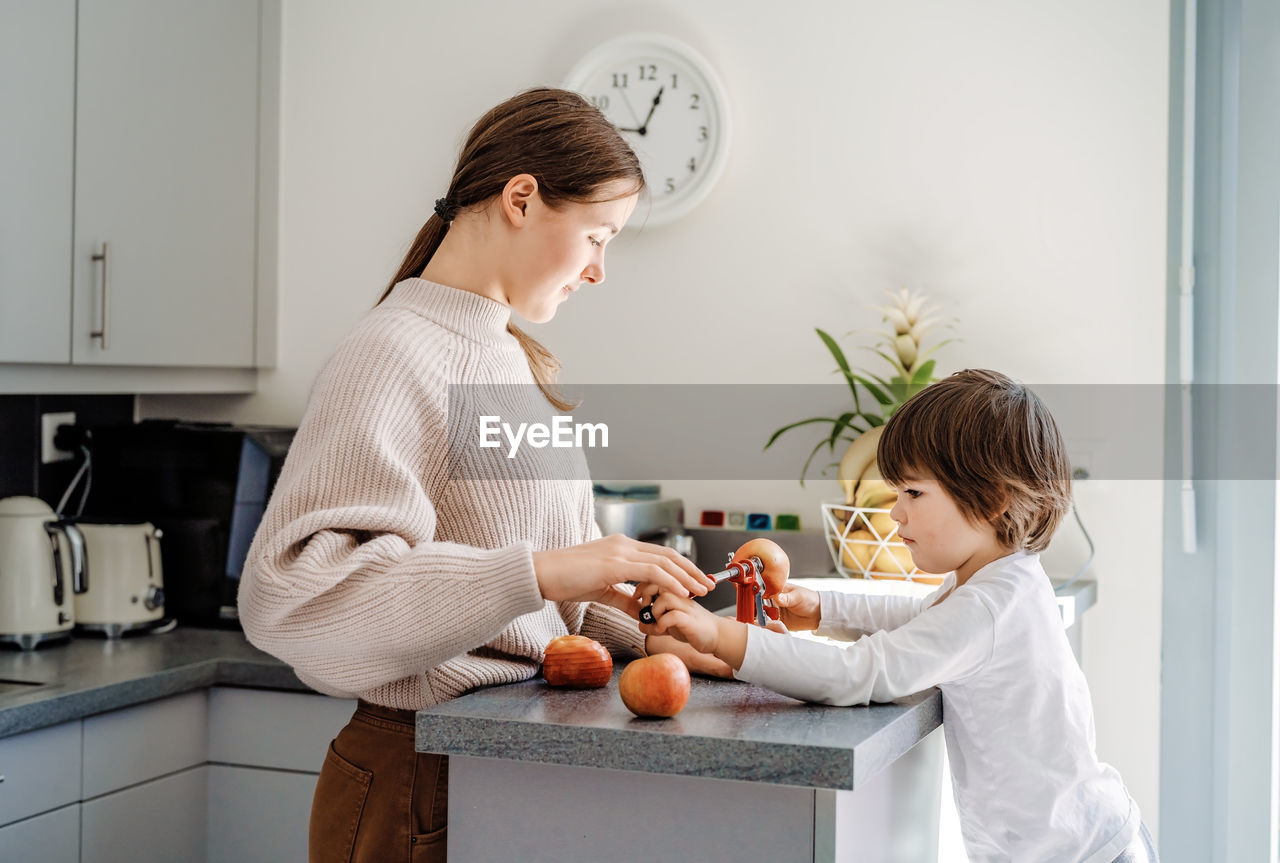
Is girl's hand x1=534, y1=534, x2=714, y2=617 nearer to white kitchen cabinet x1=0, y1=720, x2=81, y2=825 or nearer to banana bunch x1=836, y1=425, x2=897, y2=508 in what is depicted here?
banana bunch x1=836, y1=425, x2=897, y2=508

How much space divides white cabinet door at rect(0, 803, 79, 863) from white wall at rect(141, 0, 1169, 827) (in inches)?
40.5

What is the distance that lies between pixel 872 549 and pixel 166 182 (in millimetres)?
1462

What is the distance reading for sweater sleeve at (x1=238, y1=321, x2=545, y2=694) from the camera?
0.99 meters

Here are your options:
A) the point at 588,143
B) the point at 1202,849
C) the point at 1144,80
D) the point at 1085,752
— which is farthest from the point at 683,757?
the point at 1144,80

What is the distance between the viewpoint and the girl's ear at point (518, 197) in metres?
1.17

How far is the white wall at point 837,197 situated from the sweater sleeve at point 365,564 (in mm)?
1291

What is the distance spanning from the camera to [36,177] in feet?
6.60

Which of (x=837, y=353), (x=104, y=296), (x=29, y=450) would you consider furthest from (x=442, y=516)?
(x=29, y=450)

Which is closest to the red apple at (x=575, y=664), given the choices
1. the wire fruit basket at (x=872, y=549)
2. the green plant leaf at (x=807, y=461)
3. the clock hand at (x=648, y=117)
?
the wire fruit basket at (x=872, y=549)

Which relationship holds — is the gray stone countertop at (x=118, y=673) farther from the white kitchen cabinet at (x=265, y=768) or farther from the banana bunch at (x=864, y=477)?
the banana bunch at (x=864, y=477)

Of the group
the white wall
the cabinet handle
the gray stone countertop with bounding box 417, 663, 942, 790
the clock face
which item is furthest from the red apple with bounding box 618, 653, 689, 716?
the cabinet handle

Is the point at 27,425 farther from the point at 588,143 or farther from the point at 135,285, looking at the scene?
the point at 588,143

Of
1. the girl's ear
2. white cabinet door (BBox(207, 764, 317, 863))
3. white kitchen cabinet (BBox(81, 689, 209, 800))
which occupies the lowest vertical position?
white cabinet door (BBox(207, 764, 317, 863))
